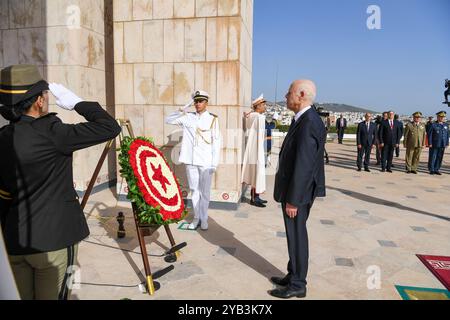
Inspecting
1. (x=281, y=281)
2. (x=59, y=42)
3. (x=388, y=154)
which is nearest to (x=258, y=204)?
(x=281, y=281)

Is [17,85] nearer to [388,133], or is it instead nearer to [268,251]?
[268,251]

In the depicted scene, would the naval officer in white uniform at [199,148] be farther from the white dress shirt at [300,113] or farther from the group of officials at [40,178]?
the group of officials at [40,178]

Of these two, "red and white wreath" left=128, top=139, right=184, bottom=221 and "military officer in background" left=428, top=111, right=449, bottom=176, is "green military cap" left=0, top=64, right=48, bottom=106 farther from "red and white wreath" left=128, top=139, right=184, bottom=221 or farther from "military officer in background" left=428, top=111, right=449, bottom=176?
"military officer in background" left=428, top=111, right=449, bottom=176

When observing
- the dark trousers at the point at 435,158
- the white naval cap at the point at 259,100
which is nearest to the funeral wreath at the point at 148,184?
the white naval cap at the point at 259,100

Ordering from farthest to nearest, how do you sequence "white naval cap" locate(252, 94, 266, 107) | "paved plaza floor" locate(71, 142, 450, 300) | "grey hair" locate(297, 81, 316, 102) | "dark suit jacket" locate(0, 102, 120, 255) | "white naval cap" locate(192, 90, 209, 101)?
"white naval cap" locate(252, 94, 266, 107)
"white naval cap" locate(192, 90, 209, 101)
"paved plaza floor" locate(71, 142, 450, 300)
"grey hair" locate(297, 81, 316, 102)
"dark suit jacket" locate(0, 102, 120, 255)

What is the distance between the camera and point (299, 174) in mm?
2924

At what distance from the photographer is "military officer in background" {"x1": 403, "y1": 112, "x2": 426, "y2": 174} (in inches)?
414

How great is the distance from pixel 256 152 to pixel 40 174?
476 cm

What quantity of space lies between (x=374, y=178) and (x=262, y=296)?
7.73 metres

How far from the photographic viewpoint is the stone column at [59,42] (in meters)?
6.42

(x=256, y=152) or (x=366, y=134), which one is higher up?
(x=366, y=134)

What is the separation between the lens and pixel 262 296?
3.16 meters

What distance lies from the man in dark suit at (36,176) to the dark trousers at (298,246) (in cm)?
198

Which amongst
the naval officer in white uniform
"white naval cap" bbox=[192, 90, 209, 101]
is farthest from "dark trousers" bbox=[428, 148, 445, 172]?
"white naval cap" bbox=[192, 90, 209, 101]
